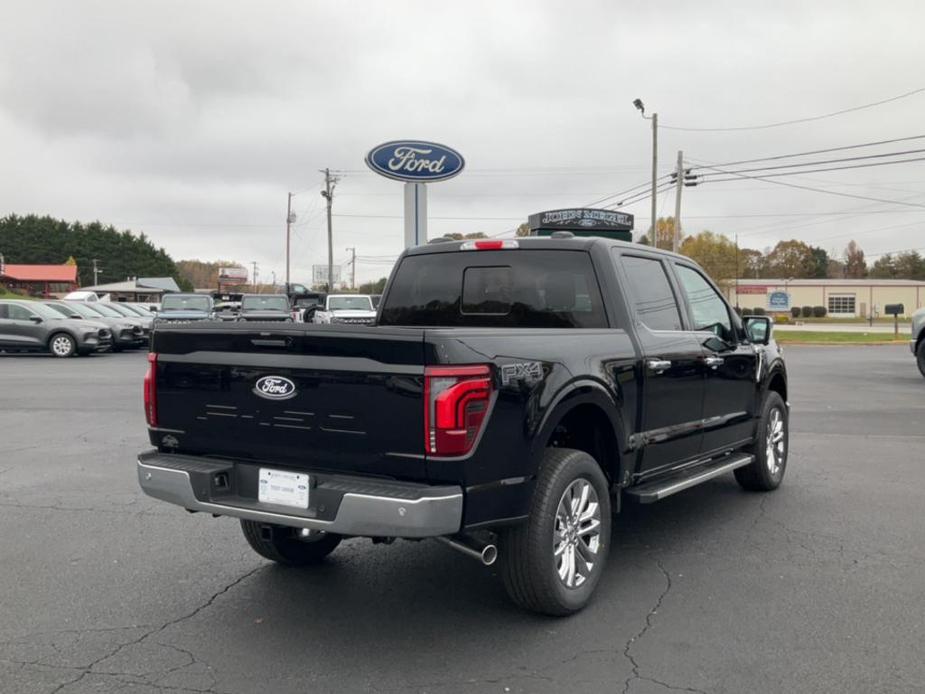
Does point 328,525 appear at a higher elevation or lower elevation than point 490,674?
higher

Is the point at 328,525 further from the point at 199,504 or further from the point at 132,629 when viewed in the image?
the point at 132,629

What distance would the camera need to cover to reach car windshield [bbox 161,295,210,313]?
25.9 m

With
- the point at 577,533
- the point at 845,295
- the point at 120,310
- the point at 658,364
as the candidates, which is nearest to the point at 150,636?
the point at 577,533

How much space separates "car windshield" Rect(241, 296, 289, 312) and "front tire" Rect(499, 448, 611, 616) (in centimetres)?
2521

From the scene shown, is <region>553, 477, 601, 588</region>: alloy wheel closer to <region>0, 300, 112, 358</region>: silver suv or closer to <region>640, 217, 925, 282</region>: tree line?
<region>0, 300, 112, 358</region>: silver suv

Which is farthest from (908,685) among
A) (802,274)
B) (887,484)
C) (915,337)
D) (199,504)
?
(802,274)

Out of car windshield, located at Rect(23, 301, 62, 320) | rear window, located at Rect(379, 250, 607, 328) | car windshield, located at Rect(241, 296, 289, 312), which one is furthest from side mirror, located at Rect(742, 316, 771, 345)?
car windshield, located at Rect(241, 296, 289, 312)

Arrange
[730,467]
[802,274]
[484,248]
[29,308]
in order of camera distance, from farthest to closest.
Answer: [802,274] < [29,308] < [730,467] < [484,248]

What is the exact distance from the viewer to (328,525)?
142 inches

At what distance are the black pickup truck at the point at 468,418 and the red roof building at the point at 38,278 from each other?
106480mm

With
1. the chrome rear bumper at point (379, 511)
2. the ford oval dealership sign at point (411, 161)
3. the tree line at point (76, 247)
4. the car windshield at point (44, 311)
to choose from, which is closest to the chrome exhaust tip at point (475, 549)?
the chrome rear bumper at point (379, 511)

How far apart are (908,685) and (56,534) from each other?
506cm

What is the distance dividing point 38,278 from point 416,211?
312 feet

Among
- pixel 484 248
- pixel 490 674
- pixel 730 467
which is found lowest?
pixel 490 674
